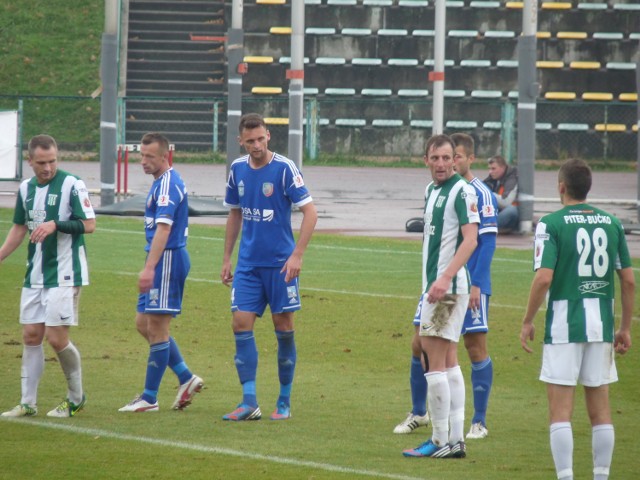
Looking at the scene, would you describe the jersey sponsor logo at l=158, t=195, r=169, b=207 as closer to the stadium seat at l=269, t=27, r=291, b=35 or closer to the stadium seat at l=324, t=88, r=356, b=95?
the stadium seat at l=324, t=88, r=356, b=95

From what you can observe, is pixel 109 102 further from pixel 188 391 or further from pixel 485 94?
pixel 485 94

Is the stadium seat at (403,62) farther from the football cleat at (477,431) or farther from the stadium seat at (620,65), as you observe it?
the football cleat at (477,431)

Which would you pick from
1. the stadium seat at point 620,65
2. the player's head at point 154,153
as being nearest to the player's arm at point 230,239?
the player's head at point 154,153

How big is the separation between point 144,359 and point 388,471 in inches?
187

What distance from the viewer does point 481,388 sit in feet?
30.1

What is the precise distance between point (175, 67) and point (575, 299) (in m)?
37.3

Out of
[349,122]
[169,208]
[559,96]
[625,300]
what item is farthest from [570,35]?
[625,300]

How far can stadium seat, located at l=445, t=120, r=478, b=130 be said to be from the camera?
4234 centimetres

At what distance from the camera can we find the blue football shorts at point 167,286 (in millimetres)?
9555

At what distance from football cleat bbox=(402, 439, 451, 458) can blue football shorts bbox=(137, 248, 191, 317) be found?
7.22ft

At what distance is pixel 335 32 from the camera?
43750 mm

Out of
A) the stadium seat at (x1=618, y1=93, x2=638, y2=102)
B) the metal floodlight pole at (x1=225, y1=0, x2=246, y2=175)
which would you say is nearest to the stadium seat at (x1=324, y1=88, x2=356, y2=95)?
the stadium seat at (x1=618, y1=93, x2=638, y2=102)

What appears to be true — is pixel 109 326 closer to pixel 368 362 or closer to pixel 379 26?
pixel 368 362

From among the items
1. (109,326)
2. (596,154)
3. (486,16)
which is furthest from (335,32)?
(109,326)
